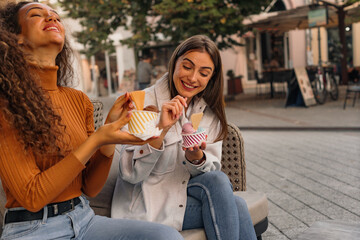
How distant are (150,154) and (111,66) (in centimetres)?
2544

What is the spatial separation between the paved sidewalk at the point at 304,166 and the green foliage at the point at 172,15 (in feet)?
11.0

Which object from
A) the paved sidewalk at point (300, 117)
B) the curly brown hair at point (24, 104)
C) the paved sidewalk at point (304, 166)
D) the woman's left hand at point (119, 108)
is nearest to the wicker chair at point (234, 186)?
the paved sidewalk at point (304, 166)

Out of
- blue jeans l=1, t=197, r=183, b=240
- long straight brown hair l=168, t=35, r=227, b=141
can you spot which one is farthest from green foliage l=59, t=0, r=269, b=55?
blue jeans l=1, t=197, r=183, b=240

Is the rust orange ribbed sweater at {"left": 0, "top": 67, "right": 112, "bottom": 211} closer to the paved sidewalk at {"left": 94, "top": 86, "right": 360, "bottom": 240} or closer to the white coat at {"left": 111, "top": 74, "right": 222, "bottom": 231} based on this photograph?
the white coat at {"left": 111, "top": 74, "right": 222, "bottom": 231}

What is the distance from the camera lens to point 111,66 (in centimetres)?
2698

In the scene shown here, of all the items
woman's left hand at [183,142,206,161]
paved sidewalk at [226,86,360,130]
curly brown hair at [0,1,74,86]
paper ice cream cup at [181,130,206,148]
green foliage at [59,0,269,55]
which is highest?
green foliage at [59,0,269,55]

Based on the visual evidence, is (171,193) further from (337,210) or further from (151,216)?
(337,210)

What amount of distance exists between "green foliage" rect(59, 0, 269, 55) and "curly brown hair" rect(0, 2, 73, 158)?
1069cm

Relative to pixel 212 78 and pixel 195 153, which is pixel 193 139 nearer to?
pixel 195 153

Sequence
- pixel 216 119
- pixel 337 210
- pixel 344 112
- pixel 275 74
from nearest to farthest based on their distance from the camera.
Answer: pixel 216 119, pixel 337 210, pixel 344 112, pixel 275 74

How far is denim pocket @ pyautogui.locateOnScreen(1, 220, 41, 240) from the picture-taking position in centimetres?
163

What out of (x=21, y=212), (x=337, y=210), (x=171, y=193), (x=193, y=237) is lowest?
(x=337, y=210)

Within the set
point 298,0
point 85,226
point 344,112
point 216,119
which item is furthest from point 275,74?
point 85,226

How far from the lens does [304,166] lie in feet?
18.9
